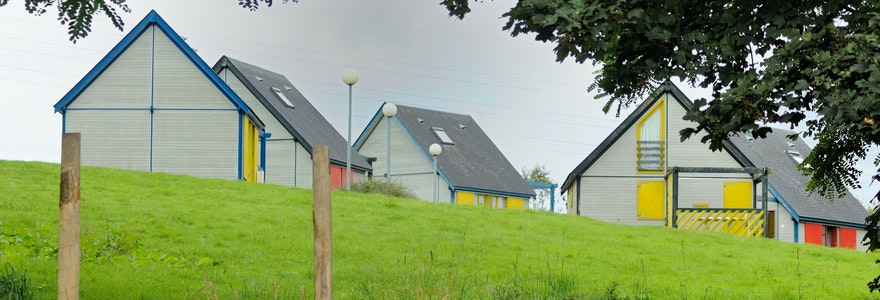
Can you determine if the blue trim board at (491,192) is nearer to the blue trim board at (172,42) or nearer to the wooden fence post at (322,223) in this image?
the blue trim board at (172,42)

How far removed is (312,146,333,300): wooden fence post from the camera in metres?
6.63

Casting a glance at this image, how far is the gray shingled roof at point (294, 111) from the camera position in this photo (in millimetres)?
36156

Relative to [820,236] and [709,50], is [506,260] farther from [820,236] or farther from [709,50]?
[820,236]

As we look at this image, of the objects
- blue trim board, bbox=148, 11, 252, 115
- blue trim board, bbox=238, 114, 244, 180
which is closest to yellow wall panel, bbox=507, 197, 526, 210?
blue trim board, bbox=238, 114, 244, 180

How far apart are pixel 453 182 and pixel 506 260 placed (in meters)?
30.9

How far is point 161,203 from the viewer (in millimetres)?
19500

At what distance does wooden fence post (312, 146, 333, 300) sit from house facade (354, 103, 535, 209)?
3779 cm

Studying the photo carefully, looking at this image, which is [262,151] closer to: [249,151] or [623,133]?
[249,151]

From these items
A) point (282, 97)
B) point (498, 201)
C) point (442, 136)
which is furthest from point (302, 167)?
point (498, 201)

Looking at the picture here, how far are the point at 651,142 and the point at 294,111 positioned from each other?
43.9 feet

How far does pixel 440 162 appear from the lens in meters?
46.9

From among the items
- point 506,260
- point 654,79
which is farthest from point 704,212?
point 654,79

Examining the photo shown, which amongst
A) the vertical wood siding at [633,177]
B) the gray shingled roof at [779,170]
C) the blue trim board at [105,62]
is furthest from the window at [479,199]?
the blue trim board at [105,62]

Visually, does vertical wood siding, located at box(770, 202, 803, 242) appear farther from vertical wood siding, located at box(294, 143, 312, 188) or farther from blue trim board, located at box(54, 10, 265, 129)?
blue trim board, located at box(54, 10, 265, 129)
